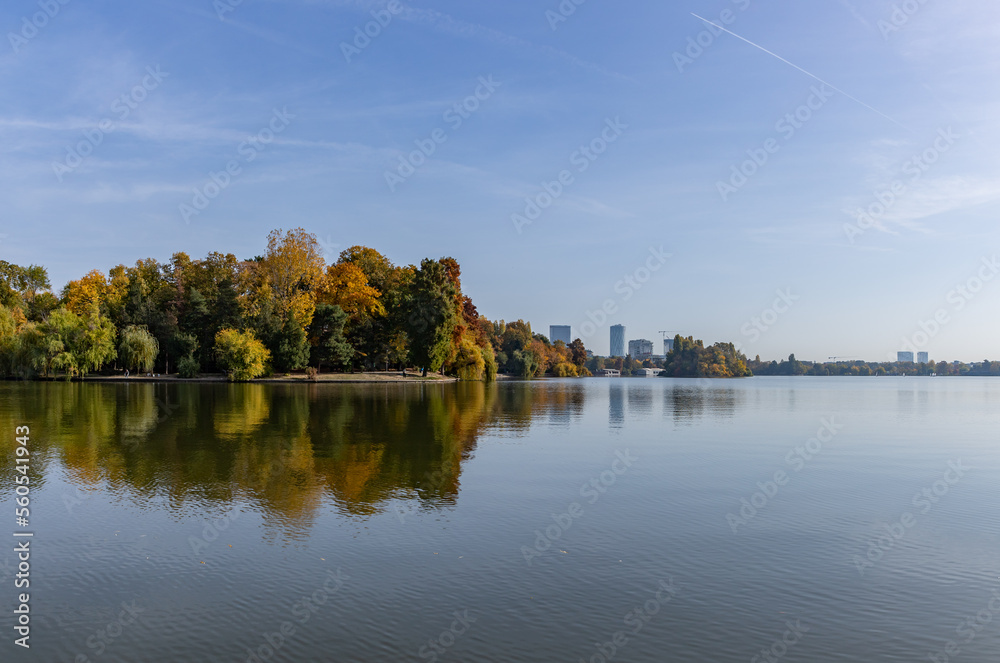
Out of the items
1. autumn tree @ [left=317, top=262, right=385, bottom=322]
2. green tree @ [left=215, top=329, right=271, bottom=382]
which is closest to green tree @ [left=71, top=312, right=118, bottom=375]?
green tree @ [left=215, top=329, right=271, bottom=382]

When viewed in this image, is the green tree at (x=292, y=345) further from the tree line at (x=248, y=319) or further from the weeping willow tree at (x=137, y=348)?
the weeping willow tree at (x=137, y=348)

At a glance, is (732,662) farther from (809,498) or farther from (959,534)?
(809,498)

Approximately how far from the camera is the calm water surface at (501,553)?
584cm

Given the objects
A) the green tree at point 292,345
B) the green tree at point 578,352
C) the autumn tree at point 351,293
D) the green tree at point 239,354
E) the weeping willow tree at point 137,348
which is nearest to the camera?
the green tree at point 239,354

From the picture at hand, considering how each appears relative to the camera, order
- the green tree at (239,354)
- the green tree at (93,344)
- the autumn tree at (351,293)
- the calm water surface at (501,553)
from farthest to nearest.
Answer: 1. the autumn tree at (351,293)
2. the green tree at (239,354)
3. the green tree at (93,344)
4. the calm water surface at (501,553)

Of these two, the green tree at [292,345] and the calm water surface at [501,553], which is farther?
the green tree at [292,345]

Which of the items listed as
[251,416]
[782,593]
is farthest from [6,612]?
[251,416]

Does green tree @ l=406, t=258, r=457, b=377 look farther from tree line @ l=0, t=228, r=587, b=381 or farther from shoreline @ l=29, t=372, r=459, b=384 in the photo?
shoreline @ l=29, t=372, r=459, b=384

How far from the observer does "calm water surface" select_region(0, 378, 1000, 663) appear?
230 inches

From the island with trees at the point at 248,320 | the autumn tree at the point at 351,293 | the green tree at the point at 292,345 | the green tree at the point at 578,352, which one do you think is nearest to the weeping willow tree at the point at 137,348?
the island with trees at the point at 248,320

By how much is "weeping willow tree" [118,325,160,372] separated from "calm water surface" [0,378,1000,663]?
4818cm

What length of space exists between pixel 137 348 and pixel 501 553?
62439 millimetres

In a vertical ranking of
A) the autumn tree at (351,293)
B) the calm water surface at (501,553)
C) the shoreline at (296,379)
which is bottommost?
the calm water surface at (501,553)

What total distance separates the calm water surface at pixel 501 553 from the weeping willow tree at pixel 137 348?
48.2 m
